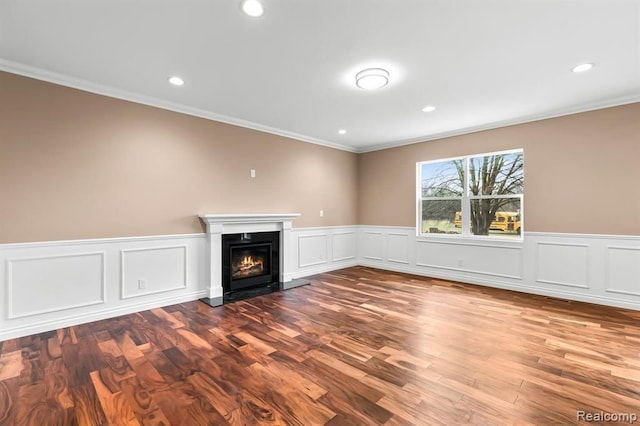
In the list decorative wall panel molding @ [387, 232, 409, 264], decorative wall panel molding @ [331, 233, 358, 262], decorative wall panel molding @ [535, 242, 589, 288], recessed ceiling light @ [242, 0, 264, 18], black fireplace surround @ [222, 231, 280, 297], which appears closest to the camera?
recessed ceiling light @ [242, 0, 264, 18]

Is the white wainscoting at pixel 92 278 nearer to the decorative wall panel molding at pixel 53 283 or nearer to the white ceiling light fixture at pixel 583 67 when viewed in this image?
the decorative wall panel molding at pixel 53 283

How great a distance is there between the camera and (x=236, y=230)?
4379 millimetres

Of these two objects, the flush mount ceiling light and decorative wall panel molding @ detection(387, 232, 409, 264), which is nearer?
the flush mount ceiling light

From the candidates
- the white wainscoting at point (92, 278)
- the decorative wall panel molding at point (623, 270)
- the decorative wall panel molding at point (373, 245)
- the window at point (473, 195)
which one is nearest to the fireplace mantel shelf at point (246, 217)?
the white wainscoting at point (92, 278)

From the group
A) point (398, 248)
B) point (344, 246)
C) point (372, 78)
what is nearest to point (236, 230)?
point (344, 246)

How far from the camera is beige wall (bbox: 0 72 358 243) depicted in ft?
9.48

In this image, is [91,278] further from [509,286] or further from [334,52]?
[509,286]

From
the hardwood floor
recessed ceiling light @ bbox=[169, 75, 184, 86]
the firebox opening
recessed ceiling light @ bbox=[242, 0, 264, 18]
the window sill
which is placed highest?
recessed ceiling light @ bbox=[169, 75, 184, 86]

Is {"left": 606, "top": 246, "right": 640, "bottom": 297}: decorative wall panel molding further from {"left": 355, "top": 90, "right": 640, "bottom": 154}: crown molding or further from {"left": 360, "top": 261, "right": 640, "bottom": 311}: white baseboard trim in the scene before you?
{"left": 355, "top": 90, "right": 640, "bottom": 154}: crown molding

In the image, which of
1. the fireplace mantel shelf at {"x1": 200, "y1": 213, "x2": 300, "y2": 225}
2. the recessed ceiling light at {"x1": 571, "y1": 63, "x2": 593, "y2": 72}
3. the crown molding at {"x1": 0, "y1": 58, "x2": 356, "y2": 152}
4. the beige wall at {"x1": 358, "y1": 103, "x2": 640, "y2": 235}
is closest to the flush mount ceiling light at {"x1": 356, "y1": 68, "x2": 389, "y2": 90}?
the recessed ceiling light at {"x1": 571, "y1": 63, "x2": 593, "y2": 72}

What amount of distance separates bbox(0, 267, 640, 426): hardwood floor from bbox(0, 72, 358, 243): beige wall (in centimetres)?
117

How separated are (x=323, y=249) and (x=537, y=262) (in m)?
3.46

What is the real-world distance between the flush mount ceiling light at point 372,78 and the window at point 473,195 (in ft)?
9.26

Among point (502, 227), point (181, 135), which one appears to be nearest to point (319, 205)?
point (181, 135)
